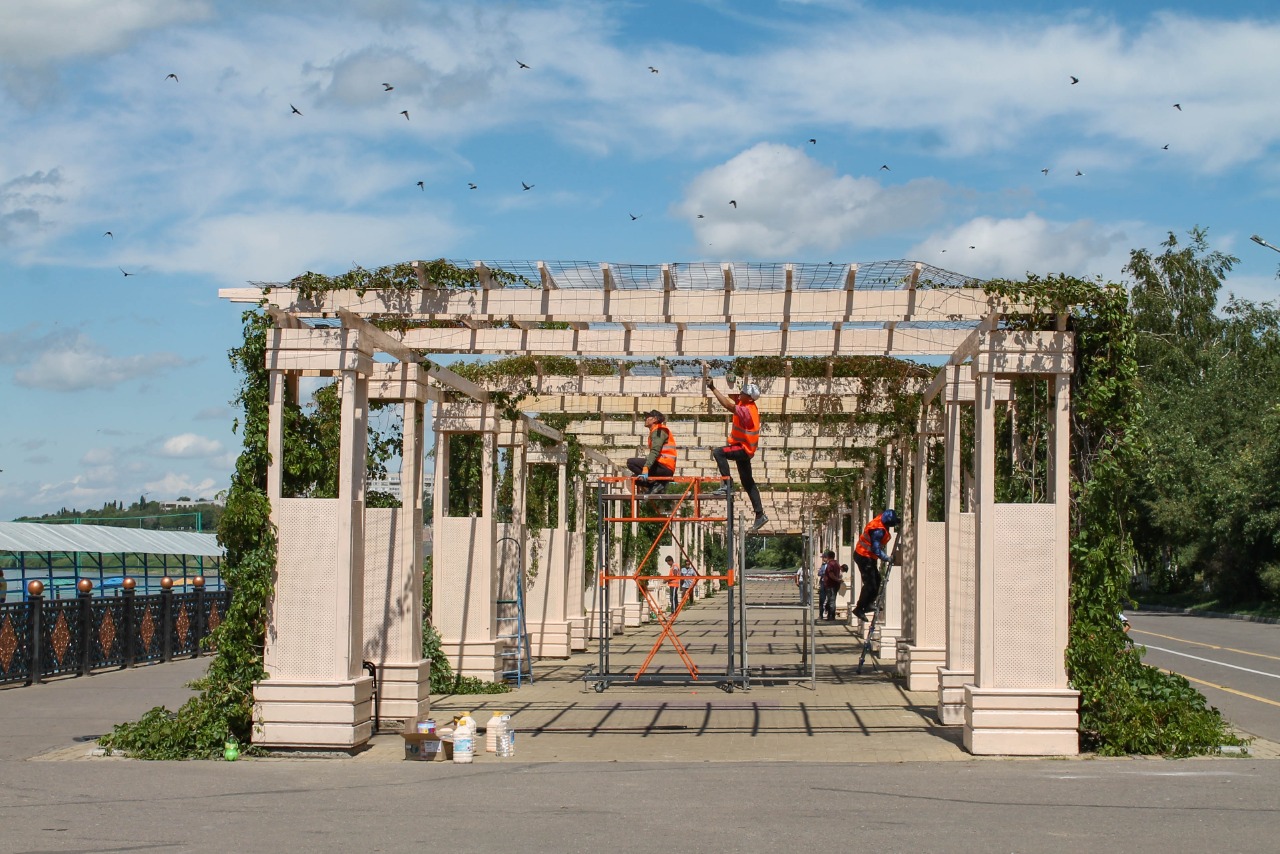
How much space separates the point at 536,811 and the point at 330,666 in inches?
145

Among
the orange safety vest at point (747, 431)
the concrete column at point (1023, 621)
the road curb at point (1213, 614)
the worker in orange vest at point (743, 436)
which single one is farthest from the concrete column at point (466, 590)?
the road curb at point (1213, 614)

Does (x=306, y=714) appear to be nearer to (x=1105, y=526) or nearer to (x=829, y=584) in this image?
(x=1105, y=526)

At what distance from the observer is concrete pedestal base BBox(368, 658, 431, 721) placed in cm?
1377

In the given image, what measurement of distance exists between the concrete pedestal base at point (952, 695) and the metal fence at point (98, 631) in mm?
9476

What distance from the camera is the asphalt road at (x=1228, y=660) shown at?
15148 millimetres

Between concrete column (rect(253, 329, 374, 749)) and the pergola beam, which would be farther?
the pergola beam

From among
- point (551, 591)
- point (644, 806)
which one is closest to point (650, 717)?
point (644, 806)

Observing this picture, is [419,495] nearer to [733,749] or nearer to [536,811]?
[733,749]

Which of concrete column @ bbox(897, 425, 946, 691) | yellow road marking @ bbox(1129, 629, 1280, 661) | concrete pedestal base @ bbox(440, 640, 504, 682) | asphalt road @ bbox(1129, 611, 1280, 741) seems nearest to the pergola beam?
concrete column @ bbox(897, 425, 946, 691)

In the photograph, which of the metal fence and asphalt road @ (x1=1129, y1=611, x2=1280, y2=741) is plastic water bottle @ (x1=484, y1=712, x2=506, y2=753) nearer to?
asphalt road @ (x1=1129, y1=611, x2=1280, y2=741)

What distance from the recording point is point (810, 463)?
1088 inches

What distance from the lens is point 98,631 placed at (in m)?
→ 22.0

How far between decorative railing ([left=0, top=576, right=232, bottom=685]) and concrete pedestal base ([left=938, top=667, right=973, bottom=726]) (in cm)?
948

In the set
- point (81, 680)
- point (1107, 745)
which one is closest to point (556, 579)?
point (81, 680)
